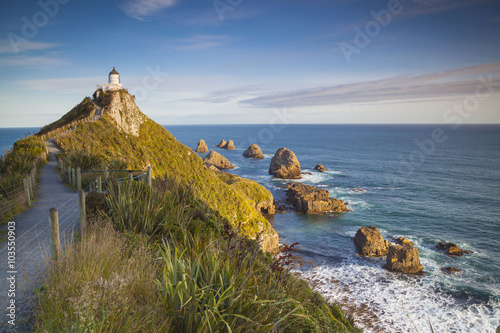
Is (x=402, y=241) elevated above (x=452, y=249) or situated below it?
above

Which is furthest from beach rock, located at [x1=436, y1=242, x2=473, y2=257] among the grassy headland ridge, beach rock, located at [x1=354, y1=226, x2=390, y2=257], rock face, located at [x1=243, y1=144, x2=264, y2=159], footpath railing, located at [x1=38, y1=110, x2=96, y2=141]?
rock face, located at [x1=243, y1=144, x2=264, y2=159]

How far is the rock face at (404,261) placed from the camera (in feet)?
80.8

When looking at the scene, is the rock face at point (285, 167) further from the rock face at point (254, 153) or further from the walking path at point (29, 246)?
the walking path at point (29, 246)

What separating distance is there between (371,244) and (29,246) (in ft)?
90.4

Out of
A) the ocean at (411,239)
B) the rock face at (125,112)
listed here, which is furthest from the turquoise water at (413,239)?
the rock face at (125,112)

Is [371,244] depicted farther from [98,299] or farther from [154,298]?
[98,299]

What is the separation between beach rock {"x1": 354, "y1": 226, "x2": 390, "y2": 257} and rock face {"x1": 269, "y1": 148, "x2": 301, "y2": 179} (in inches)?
1384

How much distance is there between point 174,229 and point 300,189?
40825mm

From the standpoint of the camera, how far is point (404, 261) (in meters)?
24.8

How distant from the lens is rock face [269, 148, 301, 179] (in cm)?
6369

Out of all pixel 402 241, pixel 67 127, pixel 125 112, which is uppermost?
pixel 125 112

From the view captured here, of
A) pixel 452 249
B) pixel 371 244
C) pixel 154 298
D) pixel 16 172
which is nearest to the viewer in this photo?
pixel 154 298

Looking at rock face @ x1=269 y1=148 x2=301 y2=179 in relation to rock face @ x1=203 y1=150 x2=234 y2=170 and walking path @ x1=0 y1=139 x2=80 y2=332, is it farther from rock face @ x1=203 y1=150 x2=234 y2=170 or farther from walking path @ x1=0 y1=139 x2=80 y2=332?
walking path @ x1=0 y1=139 x2=80 y2=332

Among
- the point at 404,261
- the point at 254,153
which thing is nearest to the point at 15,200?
the point at 404,261
